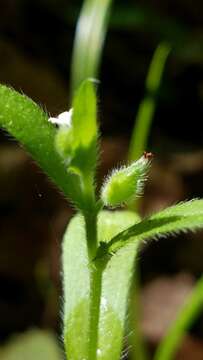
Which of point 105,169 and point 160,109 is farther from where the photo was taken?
point 160,109

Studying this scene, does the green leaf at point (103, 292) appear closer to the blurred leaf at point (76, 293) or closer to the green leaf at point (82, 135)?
the blurred leaf at point (76, 293)

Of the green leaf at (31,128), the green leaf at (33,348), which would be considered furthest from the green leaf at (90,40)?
the green leaf at (31,128)

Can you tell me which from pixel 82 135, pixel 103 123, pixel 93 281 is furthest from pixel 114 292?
pixel 103 123

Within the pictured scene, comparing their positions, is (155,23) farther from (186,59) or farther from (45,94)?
(45,94)

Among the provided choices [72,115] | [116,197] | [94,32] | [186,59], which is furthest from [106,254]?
[186,59]

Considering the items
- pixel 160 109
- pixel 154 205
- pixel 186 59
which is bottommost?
pixel 154 205

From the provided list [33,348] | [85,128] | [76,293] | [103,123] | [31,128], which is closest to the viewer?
[85,128]

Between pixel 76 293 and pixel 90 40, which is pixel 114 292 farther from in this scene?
pixel 90 40

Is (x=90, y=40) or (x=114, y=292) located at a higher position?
(x=90, y=40)
